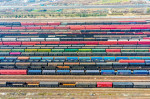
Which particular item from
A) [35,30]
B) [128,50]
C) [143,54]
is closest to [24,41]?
[35,30]

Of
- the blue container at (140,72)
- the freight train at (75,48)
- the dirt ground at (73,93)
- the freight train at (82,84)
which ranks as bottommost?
the dirt ground at (73,93)

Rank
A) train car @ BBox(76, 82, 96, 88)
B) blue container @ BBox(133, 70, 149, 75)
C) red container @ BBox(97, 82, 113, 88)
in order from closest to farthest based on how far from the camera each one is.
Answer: red container @ BBox(97, 82, 113, 88) < train car @ BBox(76, 82, 96, 88) < blue container @ BBox(133, 70, 149, 75)

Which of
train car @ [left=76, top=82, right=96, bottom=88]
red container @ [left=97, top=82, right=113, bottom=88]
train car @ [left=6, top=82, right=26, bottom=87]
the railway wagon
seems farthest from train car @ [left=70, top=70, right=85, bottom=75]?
train car @ [left=6, top=82, right=26, bottom=87]

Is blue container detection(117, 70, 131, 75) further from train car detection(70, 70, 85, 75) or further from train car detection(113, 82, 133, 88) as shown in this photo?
train car detection(70, 70, 85, 75)

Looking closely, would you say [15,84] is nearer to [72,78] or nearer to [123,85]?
[72,78]

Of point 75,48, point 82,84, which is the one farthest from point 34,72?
point 75,48

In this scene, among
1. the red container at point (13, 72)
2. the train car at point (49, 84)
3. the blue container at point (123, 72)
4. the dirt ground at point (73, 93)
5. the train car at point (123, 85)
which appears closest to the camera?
the dirt ground at point (73, 93)

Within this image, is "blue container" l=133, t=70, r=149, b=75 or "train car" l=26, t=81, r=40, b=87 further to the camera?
"blue container" l=133, t=70, r=149, b=75

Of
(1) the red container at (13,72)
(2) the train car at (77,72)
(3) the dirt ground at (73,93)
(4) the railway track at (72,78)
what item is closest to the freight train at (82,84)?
(3) the dirt ground at (73,93)

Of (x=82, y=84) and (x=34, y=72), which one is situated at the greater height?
A: (x=34, y=72)

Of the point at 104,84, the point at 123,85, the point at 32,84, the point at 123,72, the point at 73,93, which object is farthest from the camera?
the point at 123,72

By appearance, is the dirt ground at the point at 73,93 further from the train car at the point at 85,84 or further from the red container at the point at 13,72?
the red container at the point at 13,72

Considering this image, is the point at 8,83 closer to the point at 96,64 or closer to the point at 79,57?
the point at 79,57
